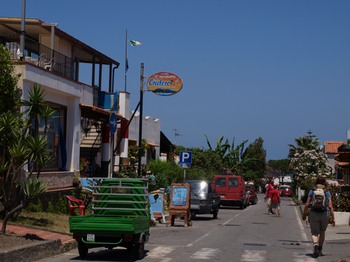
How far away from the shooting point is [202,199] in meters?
20.1

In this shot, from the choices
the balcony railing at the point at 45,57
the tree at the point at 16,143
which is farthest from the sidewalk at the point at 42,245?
the balcony railing at the point at 45,57

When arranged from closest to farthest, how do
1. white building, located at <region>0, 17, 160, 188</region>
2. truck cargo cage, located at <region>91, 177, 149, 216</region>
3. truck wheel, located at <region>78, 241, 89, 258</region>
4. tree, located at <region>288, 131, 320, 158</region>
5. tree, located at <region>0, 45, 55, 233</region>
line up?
1. truck wheel, located at <region>78, 241, 89, 258</region>
2. truck cargo cage, located at <region>91, 177, 149, 216</region>
3. tree, located at <region>0, 45, 55, 233</region>
4. white building, located at <region>0, 17, 160, 188</region>
5. tree, located at <region>288, 131, 320, 158</region>

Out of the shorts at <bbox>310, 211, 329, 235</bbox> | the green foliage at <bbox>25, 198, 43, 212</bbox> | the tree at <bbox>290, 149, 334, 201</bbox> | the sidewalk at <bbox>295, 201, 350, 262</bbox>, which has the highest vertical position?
the tree at <bbox>290, 149, 334, 201</bbox>

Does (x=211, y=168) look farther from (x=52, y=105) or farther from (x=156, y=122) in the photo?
(x=52, y=105)

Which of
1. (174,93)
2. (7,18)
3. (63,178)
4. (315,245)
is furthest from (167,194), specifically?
(315,245)

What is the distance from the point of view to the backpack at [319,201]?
33.2 feet

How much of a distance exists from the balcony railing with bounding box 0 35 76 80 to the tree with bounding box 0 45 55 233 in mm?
2704

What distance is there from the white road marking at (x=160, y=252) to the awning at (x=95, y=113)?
1024 centimetres

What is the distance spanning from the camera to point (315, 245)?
9.98 m

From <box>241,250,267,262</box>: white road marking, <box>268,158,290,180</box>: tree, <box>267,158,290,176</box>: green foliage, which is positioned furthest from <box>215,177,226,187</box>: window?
<box>267,158,290,176</box>: green foliage

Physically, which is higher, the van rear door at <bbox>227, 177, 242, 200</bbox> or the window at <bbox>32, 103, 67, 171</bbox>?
the window at <bbox>32, 103, 67, 171</bbox>

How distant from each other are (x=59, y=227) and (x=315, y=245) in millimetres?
7119

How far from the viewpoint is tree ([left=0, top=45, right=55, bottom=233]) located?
38.3 feet

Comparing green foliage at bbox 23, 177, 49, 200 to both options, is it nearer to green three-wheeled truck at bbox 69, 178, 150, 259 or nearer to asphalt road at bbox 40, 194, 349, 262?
green three-wheeled truck at bbox 69, 178, 150, 259
